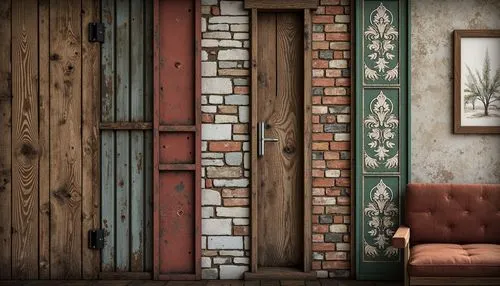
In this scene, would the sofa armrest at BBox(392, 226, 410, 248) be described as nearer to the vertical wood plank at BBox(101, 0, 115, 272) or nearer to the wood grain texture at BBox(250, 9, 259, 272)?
the wood grain texture at BBox(250, 9, 259, 272)

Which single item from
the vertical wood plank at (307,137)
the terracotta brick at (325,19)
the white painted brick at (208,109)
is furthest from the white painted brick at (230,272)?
the terracotta brick at (325,19)

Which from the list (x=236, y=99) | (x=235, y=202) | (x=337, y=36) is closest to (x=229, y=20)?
(x=236, y=99)

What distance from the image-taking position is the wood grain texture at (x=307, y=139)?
5547 millimetres

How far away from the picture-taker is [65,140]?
18.4 ft

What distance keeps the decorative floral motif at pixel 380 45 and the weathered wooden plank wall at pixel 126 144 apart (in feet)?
6.25

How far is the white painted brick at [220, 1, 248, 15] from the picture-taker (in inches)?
220

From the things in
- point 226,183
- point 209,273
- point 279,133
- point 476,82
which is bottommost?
point 209,273

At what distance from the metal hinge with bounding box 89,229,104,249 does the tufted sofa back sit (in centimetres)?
259

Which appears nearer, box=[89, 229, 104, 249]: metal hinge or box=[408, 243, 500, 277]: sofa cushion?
box=[408, 243, 500, 277]: sofa cushion

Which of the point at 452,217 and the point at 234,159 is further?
the point at 234,159

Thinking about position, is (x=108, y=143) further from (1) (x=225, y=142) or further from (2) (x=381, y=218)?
(2) (x=381, y=218)

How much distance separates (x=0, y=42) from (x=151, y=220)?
203 cm

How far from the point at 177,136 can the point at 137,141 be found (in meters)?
0.35

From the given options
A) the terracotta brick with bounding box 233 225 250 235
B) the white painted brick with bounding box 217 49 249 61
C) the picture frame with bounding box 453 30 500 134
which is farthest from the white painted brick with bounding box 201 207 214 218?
the picture frame with bounding box 453 30 500 134
